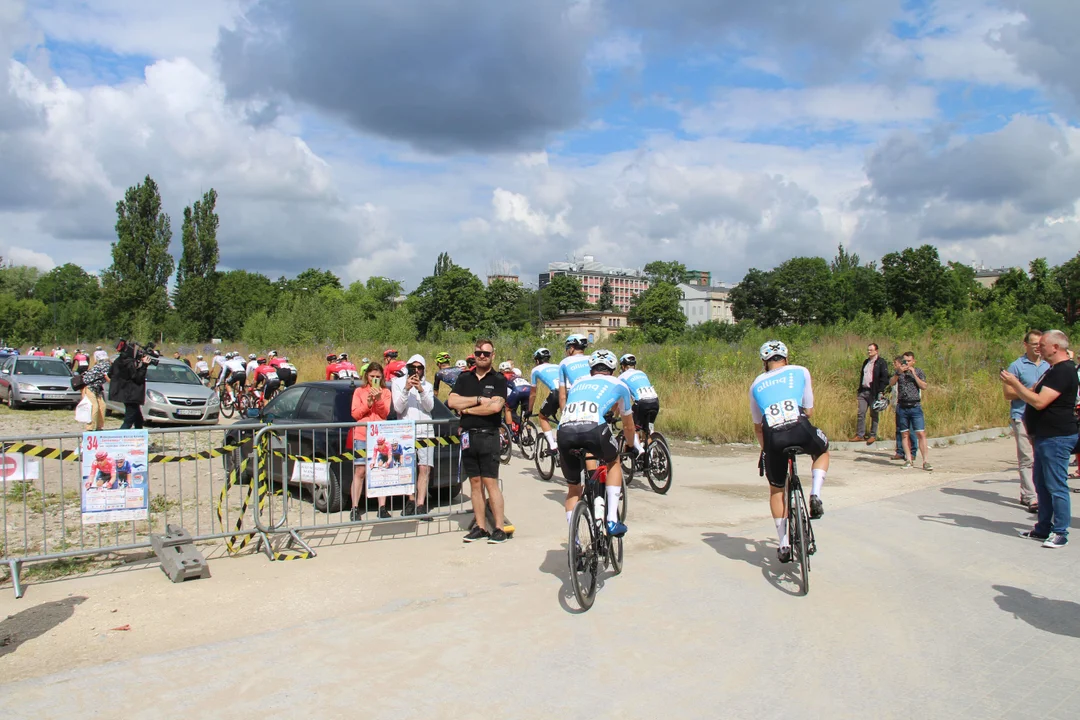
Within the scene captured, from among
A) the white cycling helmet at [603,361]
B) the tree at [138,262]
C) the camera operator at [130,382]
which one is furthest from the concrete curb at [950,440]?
the tree at [138,262]

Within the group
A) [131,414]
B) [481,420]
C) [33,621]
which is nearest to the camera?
[33,621]

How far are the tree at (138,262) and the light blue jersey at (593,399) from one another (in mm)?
63892

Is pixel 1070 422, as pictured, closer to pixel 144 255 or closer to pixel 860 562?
pixel 860 562

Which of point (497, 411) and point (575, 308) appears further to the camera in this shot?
point (575, 308)

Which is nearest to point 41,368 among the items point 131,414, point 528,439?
point 131,414

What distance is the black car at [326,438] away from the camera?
28.4ft

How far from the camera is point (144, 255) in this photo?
6450cm

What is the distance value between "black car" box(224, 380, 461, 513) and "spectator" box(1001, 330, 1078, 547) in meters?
5.81

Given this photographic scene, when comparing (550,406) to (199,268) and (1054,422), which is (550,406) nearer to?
(1054,422)

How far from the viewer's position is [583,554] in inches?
227

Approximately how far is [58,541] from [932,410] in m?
16.6

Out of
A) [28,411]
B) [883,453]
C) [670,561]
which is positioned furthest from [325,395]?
[28,411]

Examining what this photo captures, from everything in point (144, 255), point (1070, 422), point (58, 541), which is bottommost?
point (58, 541)

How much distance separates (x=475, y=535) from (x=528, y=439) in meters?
5.97
